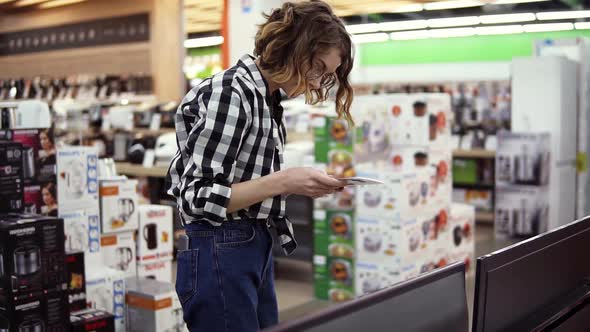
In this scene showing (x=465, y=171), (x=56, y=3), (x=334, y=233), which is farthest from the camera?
(x=56, y=3)

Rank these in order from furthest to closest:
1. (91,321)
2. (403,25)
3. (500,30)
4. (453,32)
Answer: (453,32) → (500,30) → (403,25) → (91,321)

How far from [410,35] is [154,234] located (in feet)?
45.9

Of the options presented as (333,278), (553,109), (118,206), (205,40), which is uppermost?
(205,40)

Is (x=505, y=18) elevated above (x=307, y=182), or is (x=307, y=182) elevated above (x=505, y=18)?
(x=505, y=18)

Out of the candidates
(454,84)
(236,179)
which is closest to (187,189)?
(236,179)

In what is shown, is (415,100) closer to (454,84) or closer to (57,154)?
(57,154)

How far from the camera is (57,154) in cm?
394

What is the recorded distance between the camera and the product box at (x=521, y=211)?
8.41 m

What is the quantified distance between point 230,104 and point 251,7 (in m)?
5.91

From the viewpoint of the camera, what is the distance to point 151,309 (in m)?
4.05

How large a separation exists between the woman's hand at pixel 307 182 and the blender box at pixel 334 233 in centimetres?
365

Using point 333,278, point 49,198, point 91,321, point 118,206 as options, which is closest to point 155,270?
point 118,206

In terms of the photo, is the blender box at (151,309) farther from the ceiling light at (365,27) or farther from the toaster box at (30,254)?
the ceiling light at (365,27)

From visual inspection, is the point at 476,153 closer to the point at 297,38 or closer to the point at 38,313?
the point at 38,313
